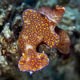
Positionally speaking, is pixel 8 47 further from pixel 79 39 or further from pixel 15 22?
pixel 79 39

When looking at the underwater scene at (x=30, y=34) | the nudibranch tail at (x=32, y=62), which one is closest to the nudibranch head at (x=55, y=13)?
the underwater scene at (x=30, y=34)

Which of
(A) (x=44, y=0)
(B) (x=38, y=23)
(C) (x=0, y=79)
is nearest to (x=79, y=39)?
(A) (x=44, y=0)

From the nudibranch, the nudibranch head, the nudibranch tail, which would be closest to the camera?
the nudibranch tail

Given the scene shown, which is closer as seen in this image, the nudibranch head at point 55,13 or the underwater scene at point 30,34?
the underwater scene at point 30,34

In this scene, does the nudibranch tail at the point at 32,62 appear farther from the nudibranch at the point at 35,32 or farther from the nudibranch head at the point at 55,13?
the nudibranch head at the point at 55,13

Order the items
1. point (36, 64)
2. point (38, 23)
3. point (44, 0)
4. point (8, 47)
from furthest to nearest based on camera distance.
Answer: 1. point (44, 0)
2. point (8, 47)
3. point (38, 23)
4. point (36, 64)

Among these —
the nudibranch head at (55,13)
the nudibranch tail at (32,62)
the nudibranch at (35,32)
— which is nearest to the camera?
the nudibranch tail at (32,62)

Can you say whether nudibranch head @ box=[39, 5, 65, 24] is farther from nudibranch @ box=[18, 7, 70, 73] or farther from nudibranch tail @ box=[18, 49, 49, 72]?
nudibranch tail @ box=[18, 49, 49, 72]

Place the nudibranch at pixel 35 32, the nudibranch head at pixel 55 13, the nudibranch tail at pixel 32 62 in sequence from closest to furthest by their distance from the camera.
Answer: the nudibranch tail at pixel 32 62, the nudibranch at pixel 35 32, the nudibranch head at pixel 55 13

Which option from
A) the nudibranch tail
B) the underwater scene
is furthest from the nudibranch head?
the nudibranch tail

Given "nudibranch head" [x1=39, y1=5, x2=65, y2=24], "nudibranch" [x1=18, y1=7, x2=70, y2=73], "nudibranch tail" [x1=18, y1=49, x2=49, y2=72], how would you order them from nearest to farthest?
"nudibranch tail" [x1=18, y1=49, x2=49, y2=72] → "nudibranch" [x1=18, y1=7, x2=70, y2=73] → "nudibranch head" [x1=39, y1=5, x2=65, y2=24]

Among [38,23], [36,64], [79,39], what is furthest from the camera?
[79,39]
